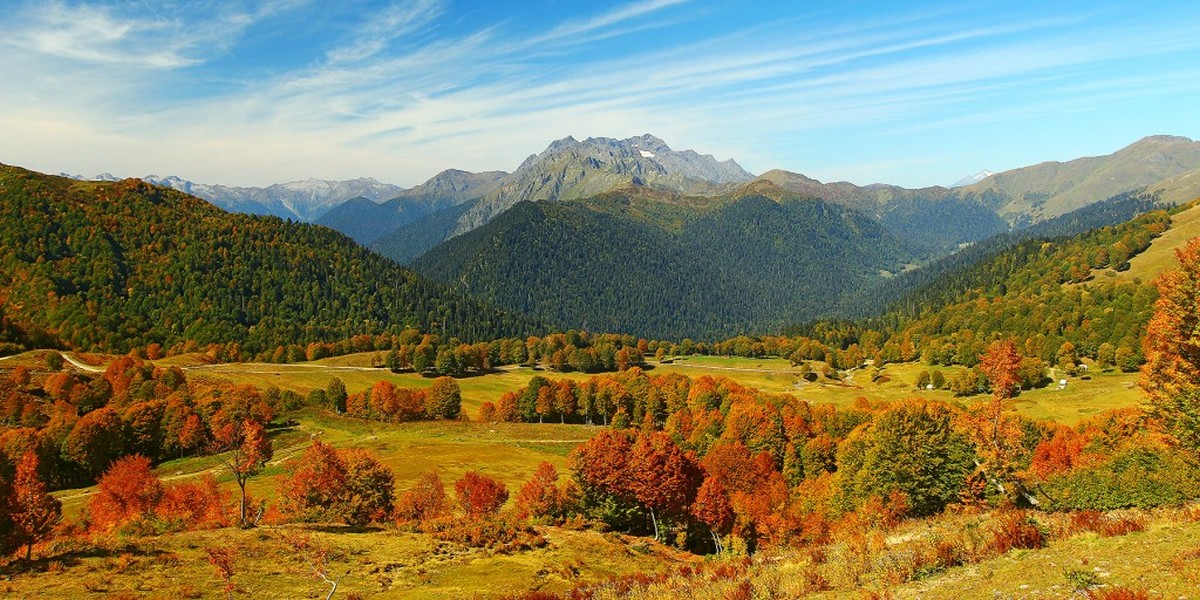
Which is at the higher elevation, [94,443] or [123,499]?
[123,499]

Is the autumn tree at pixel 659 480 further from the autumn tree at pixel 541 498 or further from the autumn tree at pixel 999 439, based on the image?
the autumn tree at pixel 999 439

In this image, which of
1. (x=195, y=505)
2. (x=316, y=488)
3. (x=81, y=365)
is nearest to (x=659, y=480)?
(x=316, y=488)

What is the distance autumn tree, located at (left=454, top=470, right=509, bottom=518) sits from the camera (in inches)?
2640

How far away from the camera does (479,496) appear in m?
68.5

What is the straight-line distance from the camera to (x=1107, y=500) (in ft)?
105

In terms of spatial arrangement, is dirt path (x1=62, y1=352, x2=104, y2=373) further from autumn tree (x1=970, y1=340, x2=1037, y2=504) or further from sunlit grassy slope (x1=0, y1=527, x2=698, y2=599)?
autumn tree (x1=970, y1=340, x2=1037, y2=504)

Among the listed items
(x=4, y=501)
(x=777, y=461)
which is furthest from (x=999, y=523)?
(x=777, y=461)

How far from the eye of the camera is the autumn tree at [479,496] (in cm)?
6706

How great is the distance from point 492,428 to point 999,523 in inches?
4535

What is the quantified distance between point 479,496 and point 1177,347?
6240 cm

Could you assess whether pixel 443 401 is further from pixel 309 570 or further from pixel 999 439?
pixel 999 439

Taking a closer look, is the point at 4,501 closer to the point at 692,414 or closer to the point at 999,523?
the point at 999,523

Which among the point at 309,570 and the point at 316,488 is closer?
the point at 309,570

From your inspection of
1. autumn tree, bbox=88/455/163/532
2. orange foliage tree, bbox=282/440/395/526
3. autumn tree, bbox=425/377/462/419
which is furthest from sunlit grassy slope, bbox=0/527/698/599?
autumn tree, bbox=425/377/462/419
